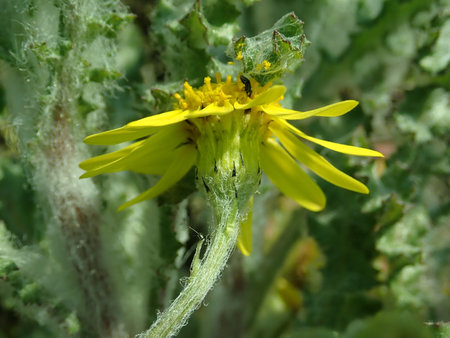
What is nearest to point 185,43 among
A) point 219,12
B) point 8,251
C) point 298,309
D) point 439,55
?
point 219,12

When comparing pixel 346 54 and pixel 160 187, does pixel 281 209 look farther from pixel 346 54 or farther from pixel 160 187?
pixel 160 187

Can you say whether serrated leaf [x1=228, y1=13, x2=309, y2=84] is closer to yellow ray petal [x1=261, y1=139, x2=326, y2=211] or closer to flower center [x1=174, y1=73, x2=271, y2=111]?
flower center [x1=174, y1=73, x2=271, y2=111]

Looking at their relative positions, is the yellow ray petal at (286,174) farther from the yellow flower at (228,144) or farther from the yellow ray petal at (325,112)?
the yellow ray petal at (325,112)

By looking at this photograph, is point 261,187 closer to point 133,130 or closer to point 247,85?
point 247,85

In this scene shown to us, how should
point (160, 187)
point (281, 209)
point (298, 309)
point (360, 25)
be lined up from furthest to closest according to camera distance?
point (281, 209) < point (298, 309) < point (360, 25) < point (160, 187)

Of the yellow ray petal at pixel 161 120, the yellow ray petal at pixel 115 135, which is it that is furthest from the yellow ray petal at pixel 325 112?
the yellow ray petal at pixel 115 135

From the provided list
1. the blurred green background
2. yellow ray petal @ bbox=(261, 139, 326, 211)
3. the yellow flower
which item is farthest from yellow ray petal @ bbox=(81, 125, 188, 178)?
yellow ray petal @ bbox=(261, 139, 326, 211)

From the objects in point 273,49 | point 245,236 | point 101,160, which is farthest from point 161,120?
point 245,236
